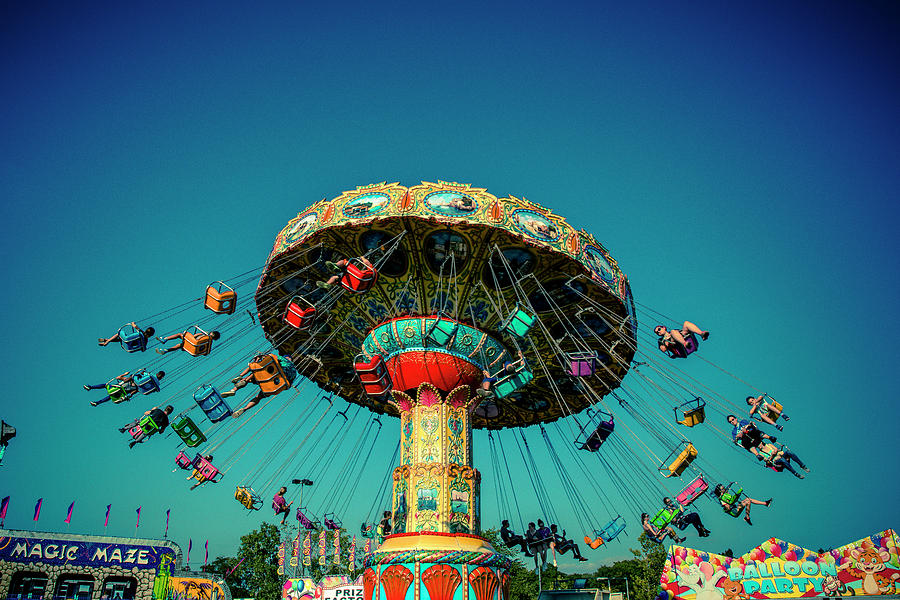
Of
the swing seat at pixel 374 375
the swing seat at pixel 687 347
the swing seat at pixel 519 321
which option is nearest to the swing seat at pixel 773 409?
the swing seat at pixel 687 347

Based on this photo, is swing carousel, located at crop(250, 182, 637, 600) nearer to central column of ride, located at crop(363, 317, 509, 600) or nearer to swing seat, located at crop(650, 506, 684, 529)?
central column of ride, located at crop(363, 317, 509, 600)

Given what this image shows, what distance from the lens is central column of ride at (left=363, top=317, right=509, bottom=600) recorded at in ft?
42.5

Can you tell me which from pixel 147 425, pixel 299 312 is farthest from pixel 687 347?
pixel 147 425

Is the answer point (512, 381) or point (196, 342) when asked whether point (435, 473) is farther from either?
point (196, 342)

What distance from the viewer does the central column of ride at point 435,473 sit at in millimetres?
12945

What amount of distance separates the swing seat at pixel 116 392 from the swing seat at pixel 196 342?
1.47m

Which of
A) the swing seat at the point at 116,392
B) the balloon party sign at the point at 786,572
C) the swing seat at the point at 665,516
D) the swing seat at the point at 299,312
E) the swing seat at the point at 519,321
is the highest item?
the swing seat at the point at 299,312

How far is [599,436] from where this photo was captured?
49.9ft

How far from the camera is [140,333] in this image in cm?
1294

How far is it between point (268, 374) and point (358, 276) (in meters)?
3.04

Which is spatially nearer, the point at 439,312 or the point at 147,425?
the point at 147,425

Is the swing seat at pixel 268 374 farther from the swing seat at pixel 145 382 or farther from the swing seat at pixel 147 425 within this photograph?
the swing seat at pixel 147 425

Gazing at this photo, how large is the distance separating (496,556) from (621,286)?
693 cm

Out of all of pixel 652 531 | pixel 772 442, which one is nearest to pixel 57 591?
pixel 652 531
